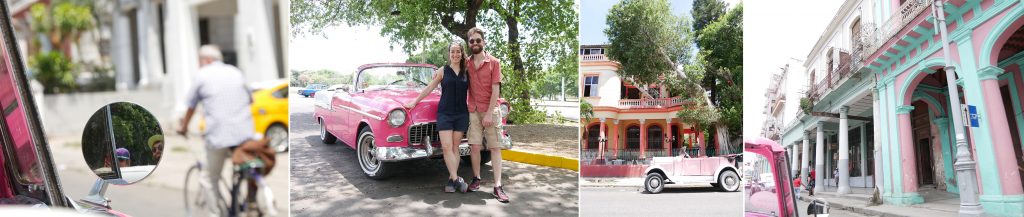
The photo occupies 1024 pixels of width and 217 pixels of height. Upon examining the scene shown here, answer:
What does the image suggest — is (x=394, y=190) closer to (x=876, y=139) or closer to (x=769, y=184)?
(x=769, y=184)

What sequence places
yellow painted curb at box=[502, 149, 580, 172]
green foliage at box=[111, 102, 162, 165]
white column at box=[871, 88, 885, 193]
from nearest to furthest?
white column at box=[871, 88, 885, 193]
green foliage at box=[111, 102, 162, 165]
yellow painted curb at box=[502, 149, 580, 172]

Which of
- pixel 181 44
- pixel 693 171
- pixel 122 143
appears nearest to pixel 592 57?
pixel 693 171

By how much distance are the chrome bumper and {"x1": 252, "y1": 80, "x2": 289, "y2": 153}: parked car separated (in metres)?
0.57

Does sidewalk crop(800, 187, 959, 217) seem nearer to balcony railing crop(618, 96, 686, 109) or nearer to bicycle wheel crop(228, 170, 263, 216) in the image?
balcony railing crop(618, 96, 686, 109)

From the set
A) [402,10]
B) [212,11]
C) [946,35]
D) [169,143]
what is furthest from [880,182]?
[169,143]

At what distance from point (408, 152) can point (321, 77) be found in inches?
30.3

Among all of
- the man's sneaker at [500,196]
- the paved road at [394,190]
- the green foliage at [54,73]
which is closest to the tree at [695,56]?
the paved road at [394,190]

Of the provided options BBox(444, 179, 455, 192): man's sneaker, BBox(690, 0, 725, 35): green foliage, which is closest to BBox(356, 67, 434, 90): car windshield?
BBox(444, 179, 455, 192): man's sneaker

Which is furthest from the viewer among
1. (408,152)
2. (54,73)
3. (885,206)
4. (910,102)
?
(408,152)

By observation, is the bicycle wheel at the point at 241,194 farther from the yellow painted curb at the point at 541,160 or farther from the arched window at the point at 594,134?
the arched window at the point at 594,134

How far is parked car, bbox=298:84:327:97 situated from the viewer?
391 cm

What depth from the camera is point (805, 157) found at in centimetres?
387

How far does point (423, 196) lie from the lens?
406 centimetres

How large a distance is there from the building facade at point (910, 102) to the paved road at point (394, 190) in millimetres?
1543
